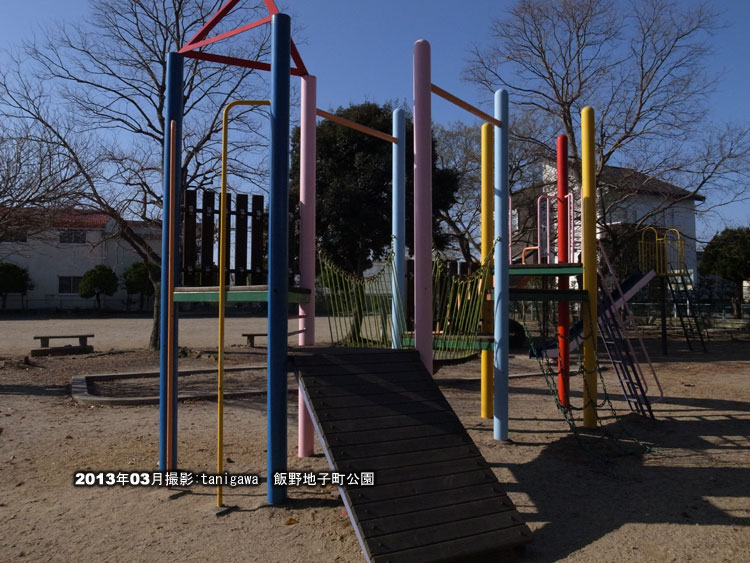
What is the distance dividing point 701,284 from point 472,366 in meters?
23.1

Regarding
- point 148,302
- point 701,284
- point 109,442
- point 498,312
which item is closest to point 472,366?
point 498,312

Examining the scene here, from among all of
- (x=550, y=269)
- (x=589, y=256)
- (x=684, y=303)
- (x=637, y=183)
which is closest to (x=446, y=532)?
(x=589, y=256)

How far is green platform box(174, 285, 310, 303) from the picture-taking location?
15.2 feet

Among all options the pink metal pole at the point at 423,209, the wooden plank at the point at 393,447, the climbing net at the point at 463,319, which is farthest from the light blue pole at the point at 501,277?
the wooden plank at the point at 393,447

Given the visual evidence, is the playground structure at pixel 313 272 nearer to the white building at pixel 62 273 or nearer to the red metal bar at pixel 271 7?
the red metal bar at pixel 271 7

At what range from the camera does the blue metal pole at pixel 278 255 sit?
4.48 metres

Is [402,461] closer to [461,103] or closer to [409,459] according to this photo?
[409,459]

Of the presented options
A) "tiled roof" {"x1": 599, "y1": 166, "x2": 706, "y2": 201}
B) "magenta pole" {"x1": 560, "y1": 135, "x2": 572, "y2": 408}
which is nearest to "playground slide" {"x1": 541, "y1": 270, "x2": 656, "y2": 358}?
"magenta pole" {"x1": 560, "y1": 135, "x2": 572, "y2": 408}

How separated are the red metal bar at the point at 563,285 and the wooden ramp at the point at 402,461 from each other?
3.52 metres

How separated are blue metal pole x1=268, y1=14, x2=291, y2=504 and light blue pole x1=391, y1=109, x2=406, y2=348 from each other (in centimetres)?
186

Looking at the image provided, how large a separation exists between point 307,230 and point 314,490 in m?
2.37

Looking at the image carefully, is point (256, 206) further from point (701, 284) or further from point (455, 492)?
point (701, 284)

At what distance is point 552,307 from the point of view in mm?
26688

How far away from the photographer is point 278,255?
4.51m
